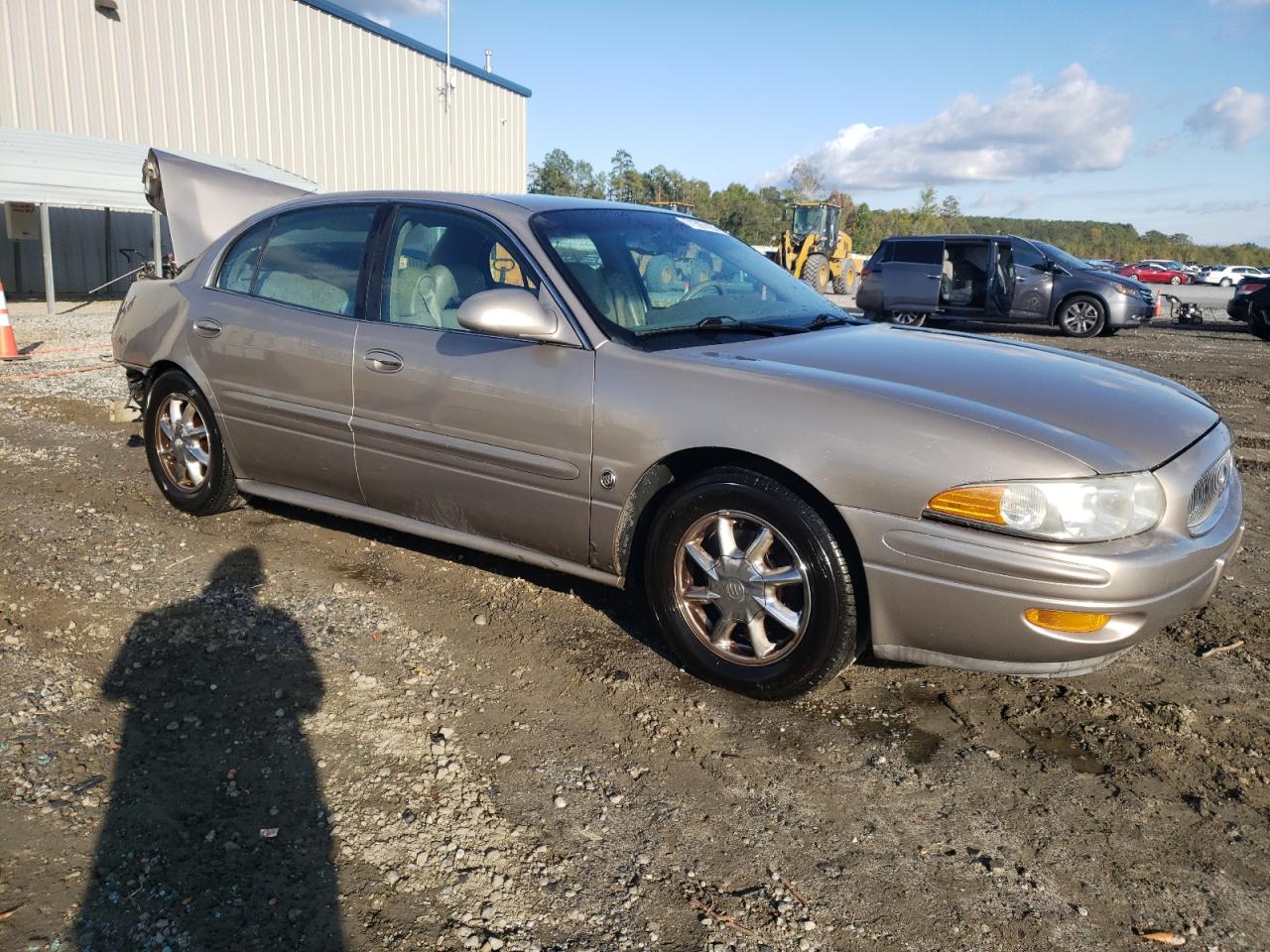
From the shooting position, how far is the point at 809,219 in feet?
87.3

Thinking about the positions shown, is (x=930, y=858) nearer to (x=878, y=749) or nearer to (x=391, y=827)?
(x=878, y=749)

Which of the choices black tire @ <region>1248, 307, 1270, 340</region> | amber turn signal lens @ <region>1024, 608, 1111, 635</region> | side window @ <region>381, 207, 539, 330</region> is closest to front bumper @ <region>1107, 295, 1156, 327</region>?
black tire @ <region>1248, 307, 1270, 340</region>

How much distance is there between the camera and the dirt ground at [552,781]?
205 cm

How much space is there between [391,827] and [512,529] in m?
1.33

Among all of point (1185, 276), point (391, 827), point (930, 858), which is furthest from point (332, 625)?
point (1185, 276)

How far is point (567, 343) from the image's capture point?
3.24 meters

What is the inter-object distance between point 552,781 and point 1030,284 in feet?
50.9

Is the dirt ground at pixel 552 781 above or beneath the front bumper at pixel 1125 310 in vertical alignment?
beneath

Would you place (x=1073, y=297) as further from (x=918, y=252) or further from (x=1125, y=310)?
(x=918, y=252)

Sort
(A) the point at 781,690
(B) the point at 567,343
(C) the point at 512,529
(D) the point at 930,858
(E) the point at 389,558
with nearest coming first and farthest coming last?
(D) the point at 930,858
(A) the point at 781,690
(B) the point at 567,343
(C) the point at 512,529
(E) the point at 389,558

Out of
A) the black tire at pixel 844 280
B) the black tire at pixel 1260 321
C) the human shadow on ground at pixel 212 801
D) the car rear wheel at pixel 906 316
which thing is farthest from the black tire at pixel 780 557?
the black tire at pixel 844 280

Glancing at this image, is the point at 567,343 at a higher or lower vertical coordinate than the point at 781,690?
higher

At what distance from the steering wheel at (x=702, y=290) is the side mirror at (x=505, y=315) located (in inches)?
25.7

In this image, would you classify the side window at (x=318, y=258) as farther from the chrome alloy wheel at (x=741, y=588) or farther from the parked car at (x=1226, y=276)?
the parked car at (x=1226, y=276)
